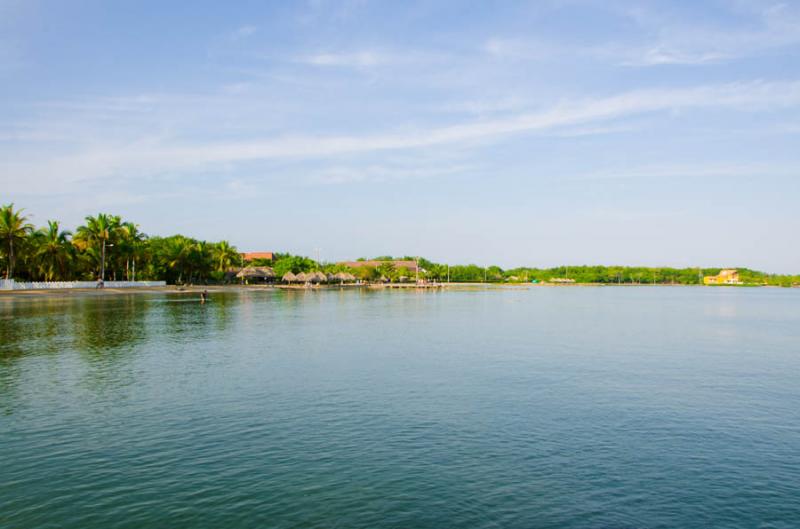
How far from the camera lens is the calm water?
9.58m

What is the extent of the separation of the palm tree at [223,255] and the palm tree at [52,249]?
3745cm

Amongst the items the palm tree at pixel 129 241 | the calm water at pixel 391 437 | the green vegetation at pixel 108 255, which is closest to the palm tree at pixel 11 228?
the green vegetation at pixel 108 255

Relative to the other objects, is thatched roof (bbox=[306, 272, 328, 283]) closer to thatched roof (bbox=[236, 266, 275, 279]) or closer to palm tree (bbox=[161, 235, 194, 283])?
thatched roof (bbox=[236, 266, 275, 279])

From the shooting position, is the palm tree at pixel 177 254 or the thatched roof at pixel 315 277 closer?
the palm tree at pixel 177 254

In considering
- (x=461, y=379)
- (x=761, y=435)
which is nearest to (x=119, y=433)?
(x=461, y=379)

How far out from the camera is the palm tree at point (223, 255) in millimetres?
110812

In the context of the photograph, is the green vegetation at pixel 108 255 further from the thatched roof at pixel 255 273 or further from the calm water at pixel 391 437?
the calm water at pixel 391 437

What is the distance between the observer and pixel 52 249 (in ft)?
227

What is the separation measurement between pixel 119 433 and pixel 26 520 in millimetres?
4582

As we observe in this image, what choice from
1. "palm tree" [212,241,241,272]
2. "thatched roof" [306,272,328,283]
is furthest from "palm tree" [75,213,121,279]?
"thatched roof" [306,272,328,283]

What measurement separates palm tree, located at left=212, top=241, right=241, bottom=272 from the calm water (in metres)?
83.8

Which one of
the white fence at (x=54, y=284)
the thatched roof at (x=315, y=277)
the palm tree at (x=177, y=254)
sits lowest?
the white fence at (x=54, y=284)

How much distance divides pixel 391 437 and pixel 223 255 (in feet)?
339

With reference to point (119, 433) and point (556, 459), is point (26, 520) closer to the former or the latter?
point (119, 433)
